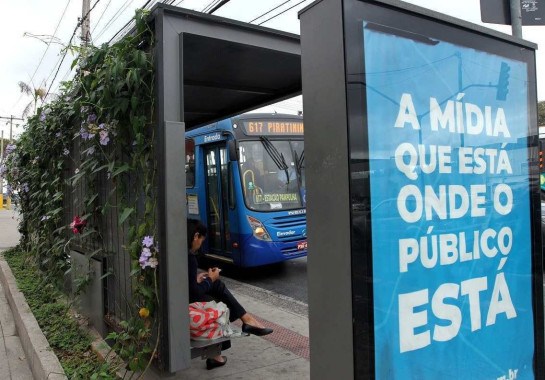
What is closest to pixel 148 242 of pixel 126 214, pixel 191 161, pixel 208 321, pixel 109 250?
→ pixel 126 214

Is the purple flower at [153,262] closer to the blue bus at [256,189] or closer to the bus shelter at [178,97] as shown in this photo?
the bus shelter at [178,97]

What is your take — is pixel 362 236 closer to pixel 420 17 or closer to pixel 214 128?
pixel 420 17

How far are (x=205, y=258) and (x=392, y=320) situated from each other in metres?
7.77

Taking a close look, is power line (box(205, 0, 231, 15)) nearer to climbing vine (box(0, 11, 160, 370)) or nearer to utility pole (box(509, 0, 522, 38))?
climbing vine (box(0, 11, 160, 370))

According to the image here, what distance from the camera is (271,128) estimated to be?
28.2ft

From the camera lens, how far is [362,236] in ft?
5.61

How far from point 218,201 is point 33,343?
16.0 ft

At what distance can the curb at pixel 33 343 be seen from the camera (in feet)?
12.0

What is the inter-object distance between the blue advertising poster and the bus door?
628 cm

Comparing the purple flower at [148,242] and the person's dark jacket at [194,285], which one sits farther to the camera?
the person's dark jacket at [194,285]

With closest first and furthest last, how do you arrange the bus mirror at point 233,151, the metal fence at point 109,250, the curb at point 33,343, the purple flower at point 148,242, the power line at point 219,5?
the purple flower at point 148,242 < the metal fence at point 109,250 < the curb at point 33,343 < the power line at point 219,5 < the bus mirror at point 233,151

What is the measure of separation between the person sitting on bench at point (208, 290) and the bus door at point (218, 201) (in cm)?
420

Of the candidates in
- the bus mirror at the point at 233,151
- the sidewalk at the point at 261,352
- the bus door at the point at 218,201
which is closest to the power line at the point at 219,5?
the bus mirror at the point at 233,151

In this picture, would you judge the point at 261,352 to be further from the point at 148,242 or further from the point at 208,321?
the point at 148,242
